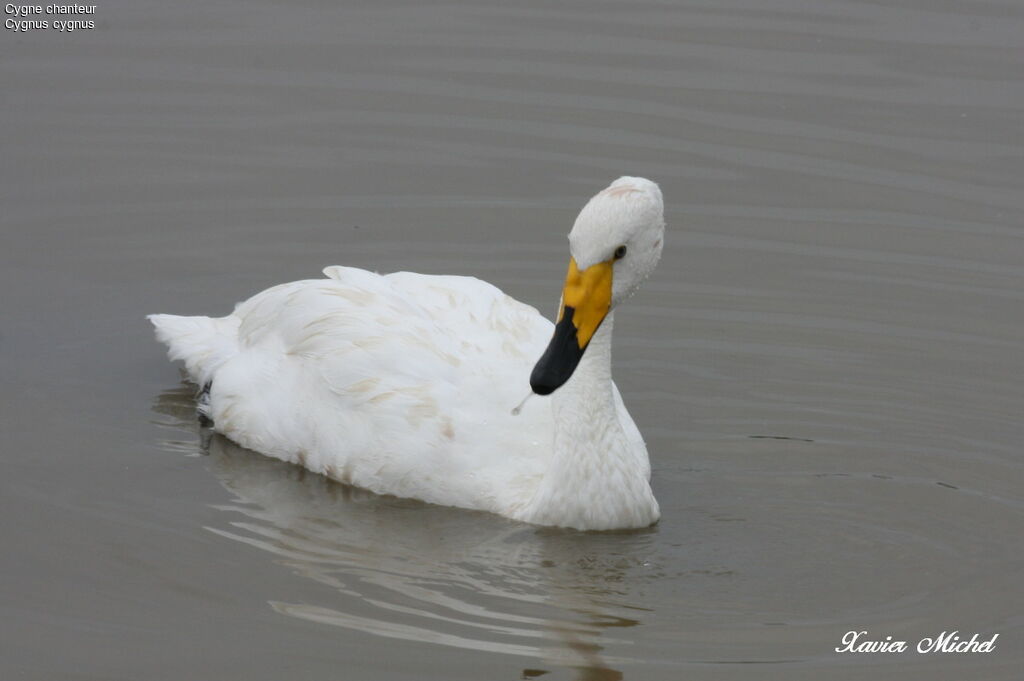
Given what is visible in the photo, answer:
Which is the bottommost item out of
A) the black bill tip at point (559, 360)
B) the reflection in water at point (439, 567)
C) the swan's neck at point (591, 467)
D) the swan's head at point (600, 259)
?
the reflection in water at point (439, 567)

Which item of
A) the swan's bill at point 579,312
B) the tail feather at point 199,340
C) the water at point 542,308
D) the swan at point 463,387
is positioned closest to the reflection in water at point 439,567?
the water at point 542,308

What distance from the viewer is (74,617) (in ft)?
27.3

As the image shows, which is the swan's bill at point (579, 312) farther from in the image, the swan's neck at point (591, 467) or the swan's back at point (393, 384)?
the swan's back at point (393, 384)

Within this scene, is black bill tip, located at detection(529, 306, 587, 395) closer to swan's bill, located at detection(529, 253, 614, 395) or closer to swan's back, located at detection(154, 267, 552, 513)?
swan's bill, located at detection(529, 253, 614, 395)

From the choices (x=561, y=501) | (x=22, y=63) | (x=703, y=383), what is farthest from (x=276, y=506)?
(x=22, y=63)

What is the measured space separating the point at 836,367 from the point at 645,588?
315cm

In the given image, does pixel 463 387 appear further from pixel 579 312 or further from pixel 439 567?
pixel 439 567

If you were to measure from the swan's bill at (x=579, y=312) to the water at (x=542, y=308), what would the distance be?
1045 mm

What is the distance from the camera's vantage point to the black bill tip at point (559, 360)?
8.75 m

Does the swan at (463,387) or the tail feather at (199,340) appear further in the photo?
the tail feather at (199,340)

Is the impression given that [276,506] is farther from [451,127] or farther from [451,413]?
[451,127]

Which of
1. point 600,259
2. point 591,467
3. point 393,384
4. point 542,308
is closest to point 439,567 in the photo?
point 591,467

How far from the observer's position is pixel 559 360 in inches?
348

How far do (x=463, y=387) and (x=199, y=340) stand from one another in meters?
2.12
